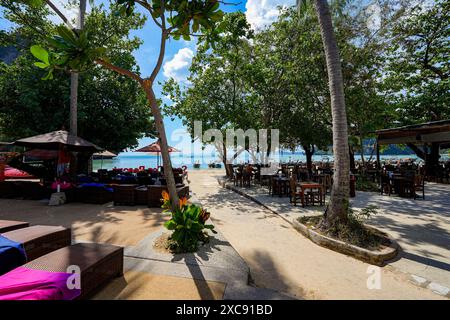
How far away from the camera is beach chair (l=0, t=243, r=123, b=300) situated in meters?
1.91

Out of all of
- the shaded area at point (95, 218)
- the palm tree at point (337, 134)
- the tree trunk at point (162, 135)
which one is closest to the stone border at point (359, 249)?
the palm tree at point (337, 134)

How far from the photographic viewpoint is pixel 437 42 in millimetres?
13883

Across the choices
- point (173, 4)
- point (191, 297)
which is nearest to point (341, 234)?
point (191, 297)

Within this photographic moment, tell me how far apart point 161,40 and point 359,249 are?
A: 205 inches

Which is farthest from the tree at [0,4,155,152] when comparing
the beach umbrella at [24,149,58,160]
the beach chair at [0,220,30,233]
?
the beach chair at [0,220,30,233]

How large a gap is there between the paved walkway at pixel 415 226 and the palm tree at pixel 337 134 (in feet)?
4.17

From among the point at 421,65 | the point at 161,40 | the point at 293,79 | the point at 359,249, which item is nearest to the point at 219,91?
the point at 293,79

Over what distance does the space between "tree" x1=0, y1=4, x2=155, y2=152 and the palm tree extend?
1154 cm

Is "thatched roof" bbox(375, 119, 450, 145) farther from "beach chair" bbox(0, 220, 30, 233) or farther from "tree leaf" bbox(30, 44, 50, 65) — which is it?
"beach chair" bbox(0, 220, 30, 233)

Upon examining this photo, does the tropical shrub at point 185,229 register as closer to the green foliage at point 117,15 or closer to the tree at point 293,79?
the green foliage at point 117,15

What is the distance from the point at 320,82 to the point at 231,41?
5.19 meters

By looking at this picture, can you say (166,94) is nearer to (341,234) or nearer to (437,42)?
(341,234)

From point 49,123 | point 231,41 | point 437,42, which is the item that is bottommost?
point 49,123

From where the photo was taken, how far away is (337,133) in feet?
15.6
